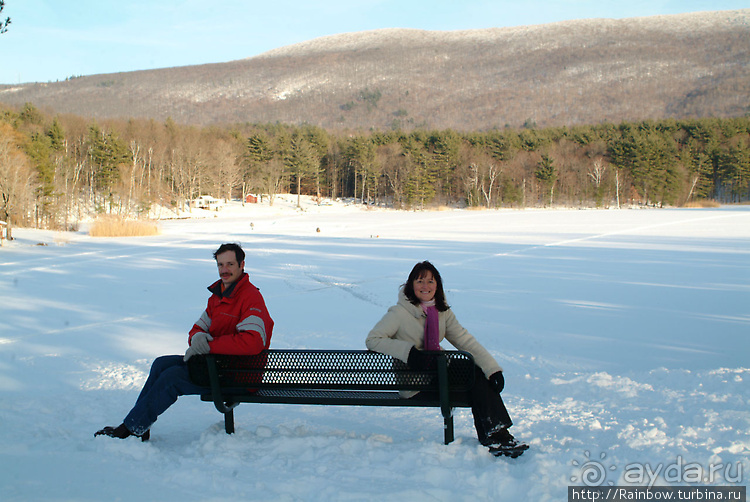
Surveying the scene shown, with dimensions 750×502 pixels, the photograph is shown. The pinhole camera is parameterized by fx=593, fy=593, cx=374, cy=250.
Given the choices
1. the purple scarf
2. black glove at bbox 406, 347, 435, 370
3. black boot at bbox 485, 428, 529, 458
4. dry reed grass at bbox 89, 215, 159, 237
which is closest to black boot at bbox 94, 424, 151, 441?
black glove at bbox 406, 347, 435, 370

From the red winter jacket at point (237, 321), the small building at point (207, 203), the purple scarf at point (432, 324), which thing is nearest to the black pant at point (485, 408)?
the purple scarf at point (432, 324)

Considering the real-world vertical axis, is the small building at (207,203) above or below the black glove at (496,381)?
above

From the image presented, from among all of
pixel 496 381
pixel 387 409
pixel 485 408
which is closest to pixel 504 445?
pixel 485 408

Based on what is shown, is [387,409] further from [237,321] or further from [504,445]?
[237,321]

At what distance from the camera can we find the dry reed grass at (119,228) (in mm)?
26734

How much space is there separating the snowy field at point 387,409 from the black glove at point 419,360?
526 millimetres

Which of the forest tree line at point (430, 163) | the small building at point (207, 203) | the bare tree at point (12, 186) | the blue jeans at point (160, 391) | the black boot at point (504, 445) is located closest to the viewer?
the black boot at point (504, 445)

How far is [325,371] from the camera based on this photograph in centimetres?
393

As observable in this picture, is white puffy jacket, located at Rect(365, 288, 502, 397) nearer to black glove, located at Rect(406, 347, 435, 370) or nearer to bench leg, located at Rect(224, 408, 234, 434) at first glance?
black glove, located at Rect(406, 347, 435, 370)

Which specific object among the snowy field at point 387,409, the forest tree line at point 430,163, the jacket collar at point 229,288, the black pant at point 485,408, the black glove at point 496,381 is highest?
the forest tree line at point 430,163

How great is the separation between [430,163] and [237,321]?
247 ft

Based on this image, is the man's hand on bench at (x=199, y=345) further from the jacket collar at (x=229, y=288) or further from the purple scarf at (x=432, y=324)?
the purple scarf at (x=432, y=324)

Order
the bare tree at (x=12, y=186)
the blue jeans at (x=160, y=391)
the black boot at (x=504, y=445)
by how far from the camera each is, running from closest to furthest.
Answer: the black boot at (x=504, y=445) → the blue jeans at (x=160, y=391) → the bare tree at (x=12, y=186)

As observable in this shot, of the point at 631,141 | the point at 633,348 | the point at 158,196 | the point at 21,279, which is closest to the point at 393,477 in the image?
the point at 633,348
